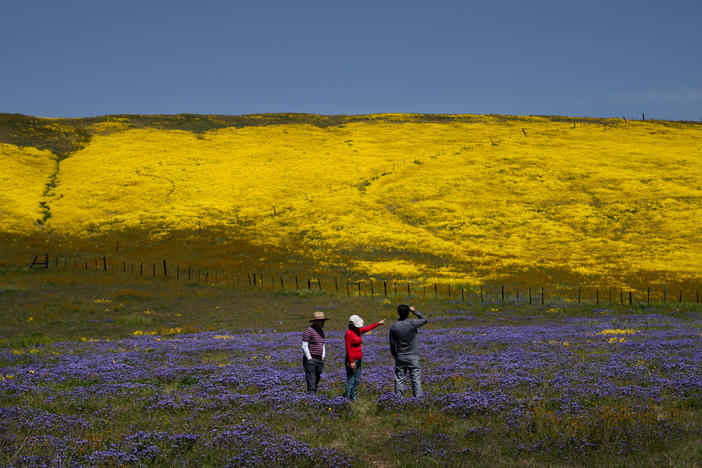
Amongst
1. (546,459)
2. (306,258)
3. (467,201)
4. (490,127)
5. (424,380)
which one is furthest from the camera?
(490,127)

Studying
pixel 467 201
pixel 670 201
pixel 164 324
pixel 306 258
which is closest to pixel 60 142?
pixel 306 258

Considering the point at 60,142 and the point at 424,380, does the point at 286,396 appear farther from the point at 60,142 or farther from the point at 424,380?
the point at 60,142

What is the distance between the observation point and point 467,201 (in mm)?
76500

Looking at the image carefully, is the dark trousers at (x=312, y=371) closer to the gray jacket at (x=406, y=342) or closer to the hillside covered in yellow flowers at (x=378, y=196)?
the gray jacket at (x=406, y=342)

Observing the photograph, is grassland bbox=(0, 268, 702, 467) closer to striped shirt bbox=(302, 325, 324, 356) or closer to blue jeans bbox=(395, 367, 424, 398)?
blue jeans bbox=(395, 367, 424, 398)

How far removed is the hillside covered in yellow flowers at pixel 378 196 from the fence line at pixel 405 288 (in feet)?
9.72

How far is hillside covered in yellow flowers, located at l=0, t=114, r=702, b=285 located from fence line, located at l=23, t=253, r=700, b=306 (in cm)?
296

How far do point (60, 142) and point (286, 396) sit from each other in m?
111

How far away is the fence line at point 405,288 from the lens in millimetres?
40156

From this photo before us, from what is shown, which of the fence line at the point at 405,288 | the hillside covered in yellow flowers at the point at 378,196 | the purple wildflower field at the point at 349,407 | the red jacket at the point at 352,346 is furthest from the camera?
the hillside covered in yellow flowers at the point at 378,196

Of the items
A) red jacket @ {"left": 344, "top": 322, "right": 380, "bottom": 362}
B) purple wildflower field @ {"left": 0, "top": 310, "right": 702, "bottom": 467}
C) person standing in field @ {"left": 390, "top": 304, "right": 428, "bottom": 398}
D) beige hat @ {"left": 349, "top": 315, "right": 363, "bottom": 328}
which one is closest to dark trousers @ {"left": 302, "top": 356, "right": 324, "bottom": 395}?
purple wildflower field @ {"left": 0, "top": 310, "right": 702, "bottom": 467}

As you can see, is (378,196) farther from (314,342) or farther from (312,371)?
(312,371)

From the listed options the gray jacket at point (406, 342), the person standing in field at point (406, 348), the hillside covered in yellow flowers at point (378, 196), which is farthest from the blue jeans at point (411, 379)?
the hillside covered in yellow flowers at point (378, 196)

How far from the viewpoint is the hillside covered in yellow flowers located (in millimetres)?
57844
